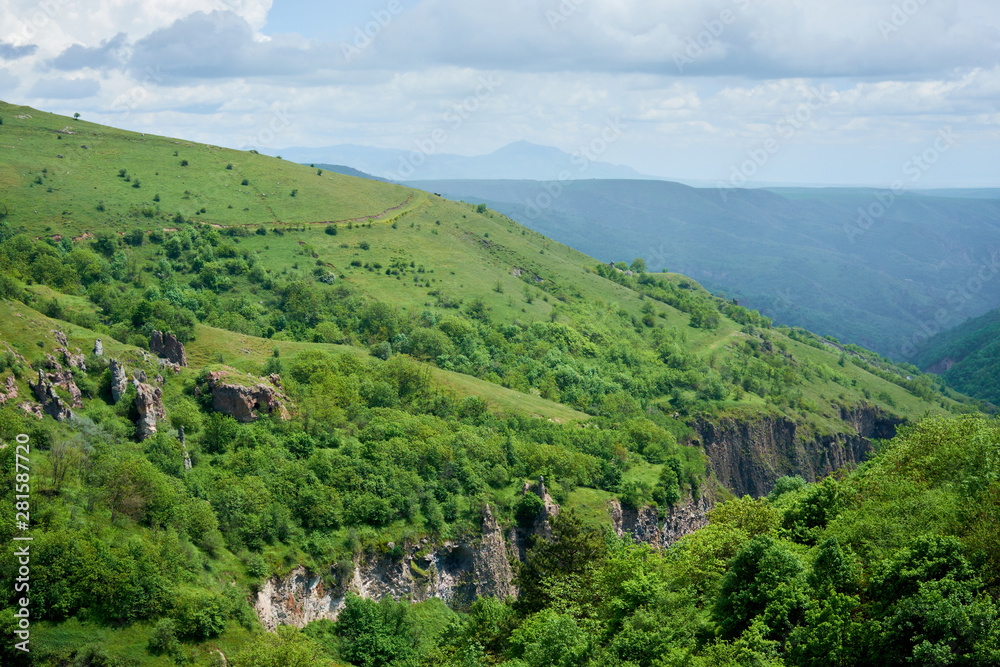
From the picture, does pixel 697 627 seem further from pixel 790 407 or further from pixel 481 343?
pixel 790 407

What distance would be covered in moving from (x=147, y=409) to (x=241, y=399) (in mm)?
10542

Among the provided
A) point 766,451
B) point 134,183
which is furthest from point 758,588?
point 134,183

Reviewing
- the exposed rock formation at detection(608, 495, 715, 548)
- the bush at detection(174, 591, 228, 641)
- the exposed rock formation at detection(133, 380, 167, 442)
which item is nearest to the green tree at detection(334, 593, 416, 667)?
the bush at detection(174, 591, 228, 641)

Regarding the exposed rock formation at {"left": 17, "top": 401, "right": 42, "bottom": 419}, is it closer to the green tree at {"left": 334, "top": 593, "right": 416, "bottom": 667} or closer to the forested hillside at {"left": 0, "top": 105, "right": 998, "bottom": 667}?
the forested hillside at {"left": 0, "top": 105, "right": 998, "bottom": 667}

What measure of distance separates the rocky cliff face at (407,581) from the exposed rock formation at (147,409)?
18512 millimetres

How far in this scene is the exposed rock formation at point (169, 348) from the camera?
83875mm

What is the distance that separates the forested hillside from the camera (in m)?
41.8

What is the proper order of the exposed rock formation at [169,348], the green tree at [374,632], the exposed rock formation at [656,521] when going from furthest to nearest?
the exposed rock formation at [656,521] < the exposed rock formation at [169,348] < the green tree at [374,632]

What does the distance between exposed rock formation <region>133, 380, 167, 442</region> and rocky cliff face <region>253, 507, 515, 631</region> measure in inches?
729

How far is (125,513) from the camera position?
5462 centimetres

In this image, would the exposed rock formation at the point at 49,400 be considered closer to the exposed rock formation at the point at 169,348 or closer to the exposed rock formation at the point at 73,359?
the exposed rock formation at the point at 73,359

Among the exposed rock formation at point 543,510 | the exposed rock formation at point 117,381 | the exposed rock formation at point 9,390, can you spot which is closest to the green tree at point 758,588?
the exposed rock formation at point 543,510

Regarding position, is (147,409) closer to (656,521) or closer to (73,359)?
(73,359)

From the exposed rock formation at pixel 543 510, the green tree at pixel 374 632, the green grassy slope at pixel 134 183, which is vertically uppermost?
the green grassy slope at pixel 134 183
